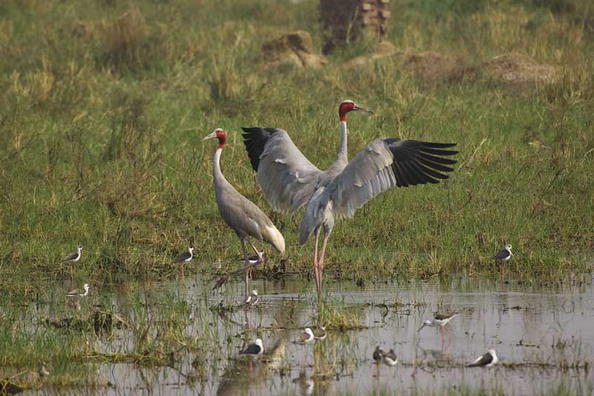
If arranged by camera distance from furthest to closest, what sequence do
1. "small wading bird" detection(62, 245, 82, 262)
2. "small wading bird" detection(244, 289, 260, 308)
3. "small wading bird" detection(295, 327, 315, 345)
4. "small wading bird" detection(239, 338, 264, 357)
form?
"small wading bird" detection(62, 245, 82, 262) < "small wading bird" detection(244, 289, 260, 308) < "small wading bird" detection(295, 327, 315, 345) < "small wading bird" detection(239, 338, 264, 357)

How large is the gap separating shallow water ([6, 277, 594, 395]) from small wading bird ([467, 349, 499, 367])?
53 mm

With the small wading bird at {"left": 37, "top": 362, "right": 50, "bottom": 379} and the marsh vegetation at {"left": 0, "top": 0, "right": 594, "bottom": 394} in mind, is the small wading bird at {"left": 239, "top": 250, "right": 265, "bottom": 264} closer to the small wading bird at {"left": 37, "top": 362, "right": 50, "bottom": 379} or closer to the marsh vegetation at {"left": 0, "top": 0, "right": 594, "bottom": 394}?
the marsh vegetation at {"left": 0, "top": 0, "right": 594, "bottom": 394}

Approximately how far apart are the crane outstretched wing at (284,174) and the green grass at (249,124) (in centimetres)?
45

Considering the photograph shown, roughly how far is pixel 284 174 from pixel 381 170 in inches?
36.2

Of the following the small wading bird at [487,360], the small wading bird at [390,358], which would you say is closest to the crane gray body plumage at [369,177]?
the small wading bird at [390,358]

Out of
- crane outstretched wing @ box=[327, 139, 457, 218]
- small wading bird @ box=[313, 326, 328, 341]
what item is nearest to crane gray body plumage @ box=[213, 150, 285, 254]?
crane outstretched wing @ box=[327, 139, 457, 218]

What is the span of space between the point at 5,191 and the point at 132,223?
3.98ft

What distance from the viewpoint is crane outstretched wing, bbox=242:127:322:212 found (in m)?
8.95

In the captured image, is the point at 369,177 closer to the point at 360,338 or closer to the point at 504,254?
the point at 504,254

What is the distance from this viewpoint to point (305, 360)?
652cm

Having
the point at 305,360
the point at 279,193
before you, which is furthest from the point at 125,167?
the point at 305,360

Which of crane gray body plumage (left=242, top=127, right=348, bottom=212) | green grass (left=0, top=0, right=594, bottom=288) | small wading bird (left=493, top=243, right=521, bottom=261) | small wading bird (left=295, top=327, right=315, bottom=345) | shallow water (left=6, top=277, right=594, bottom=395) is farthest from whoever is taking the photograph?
green grass (left=0, top=0, right=594, bottom=288)

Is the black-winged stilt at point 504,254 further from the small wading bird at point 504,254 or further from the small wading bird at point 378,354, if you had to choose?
the small wading bird at point 378,354

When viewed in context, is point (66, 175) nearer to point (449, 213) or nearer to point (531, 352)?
point (449, 213)
